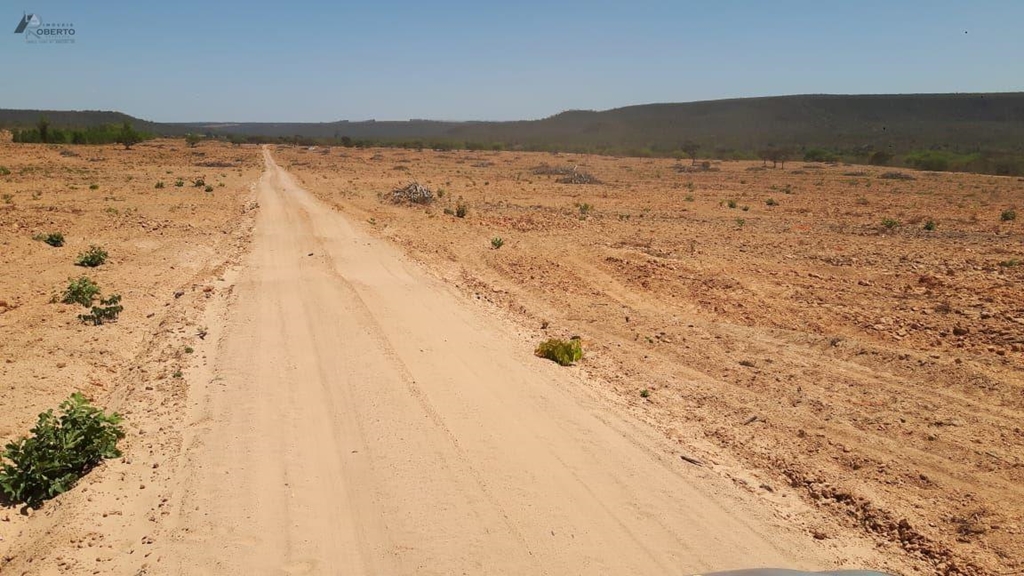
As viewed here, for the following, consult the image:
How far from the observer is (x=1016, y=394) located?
23.4 feet

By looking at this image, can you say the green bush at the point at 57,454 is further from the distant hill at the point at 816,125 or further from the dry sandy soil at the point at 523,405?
the distant hill at the point at 816,125

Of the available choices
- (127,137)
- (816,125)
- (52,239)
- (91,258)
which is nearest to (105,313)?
(91,258)

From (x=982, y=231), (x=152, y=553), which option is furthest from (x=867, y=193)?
(x=152, y=553)

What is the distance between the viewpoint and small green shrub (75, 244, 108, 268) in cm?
1314

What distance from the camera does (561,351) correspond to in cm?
817

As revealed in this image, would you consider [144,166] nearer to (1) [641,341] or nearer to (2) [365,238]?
(2) [365,238]

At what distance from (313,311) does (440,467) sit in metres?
5.19

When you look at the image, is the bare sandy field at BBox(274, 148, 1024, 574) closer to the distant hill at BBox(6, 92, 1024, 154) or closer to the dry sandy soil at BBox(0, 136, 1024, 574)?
the dry sandy soil at BBox(0, 136, 1024, 574)

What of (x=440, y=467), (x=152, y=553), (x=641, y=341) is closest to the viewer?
(x=152, y=553)

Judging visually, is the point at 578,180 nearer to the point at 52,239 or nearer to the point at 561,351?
the point at 52,239

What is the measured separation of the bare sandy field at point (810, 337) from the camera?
5285 mm

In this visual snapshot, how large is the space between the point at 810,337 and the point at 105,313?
10.3m

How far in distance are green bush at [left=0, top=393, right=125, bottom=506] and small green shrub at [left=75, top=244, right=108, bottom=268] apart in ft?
28.7

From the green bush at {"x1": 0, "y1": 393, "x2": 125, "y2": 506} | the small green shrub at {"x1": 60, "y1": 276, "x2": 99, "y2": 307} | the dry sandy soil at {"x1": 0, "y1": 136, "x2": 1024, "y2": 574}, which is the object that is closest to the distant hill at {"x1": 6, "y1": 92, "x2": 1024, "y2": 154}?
the dry sandy soil at {"x1": 0, "y1": 136, "x2": 1024, "y2": 574}
